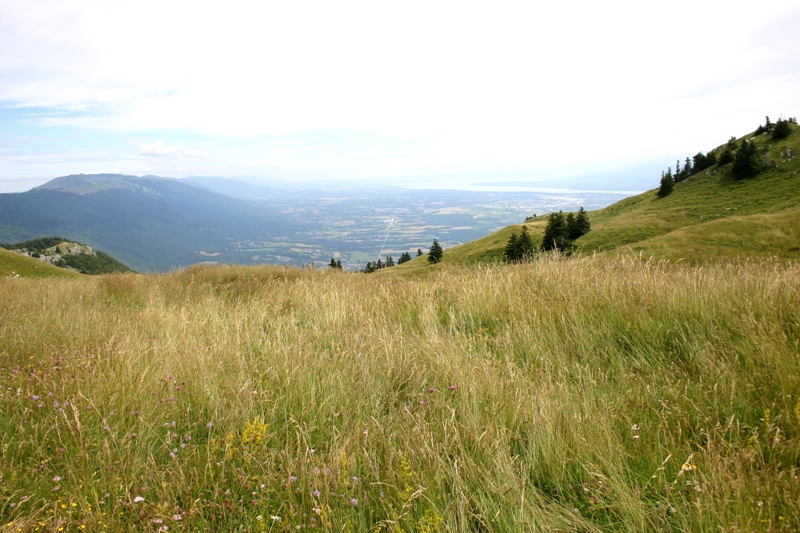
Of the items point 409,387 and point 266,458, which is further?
point 409,387

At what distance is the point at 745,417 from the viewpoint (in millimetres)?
2443

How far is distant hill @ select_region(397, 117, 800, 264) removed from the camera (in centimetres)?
2988

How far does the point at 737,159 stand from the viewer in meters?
49.3

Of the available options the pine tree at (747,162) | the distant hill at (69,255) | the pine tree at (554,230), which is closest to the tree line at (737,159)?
the pine tree at (747,162)

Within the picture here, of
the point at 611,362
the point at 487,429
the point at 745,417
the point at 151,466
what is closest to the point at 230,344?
the point at 151,466

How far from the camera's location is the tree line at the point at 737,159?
48188 millimetres

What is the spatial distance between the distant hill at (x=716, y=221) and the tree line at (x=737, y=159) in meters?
0.65

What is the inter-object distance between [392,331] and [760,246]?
36444mm

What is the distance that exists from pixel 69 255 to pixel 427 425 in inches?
5721

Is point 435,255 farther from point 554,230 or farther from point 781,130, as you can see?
point 781,130

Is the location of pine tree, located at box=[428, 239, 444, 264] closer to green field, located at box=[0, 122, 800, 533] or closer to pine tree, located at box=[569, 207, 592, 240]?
pine tree, located at box=[569, 207, 592, 240]

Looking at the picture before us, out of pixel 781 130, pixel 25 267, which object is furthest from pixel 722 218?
pixel 25 267

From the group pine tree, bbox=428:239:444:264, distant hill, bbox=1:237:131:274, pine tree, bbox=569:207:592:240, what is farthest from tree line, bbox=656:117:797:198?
distant hill, bbox=1:237:131:274

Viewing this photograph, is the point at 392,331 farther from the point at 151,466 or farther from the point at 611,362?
the point at 151,466
